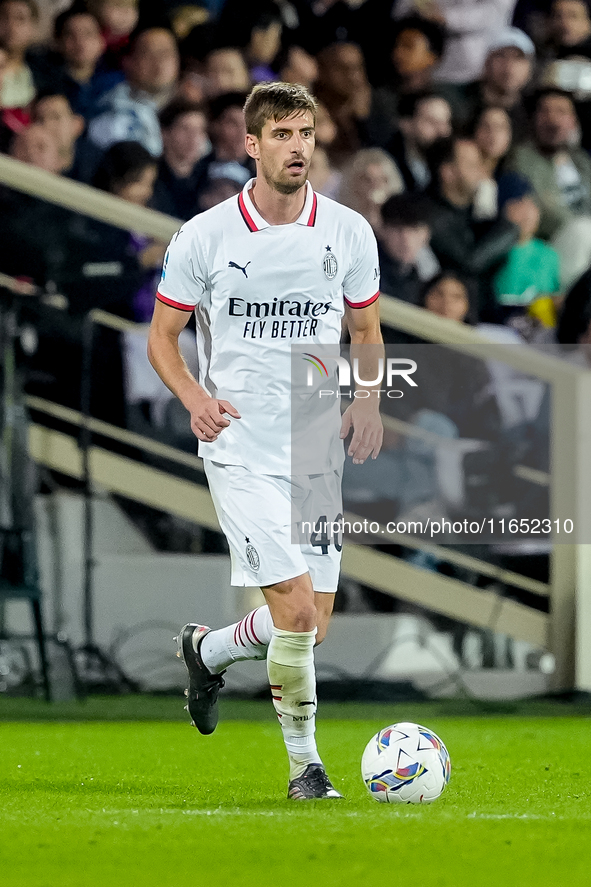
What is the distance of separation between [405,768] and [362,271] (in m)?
1.75

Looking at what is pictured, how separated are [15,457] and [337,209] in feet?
14.1

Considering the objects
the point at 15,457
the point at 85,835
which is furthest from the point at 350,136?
the point at 85,835

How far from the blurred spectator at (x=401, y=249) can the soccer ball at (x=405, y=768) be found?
5396mm

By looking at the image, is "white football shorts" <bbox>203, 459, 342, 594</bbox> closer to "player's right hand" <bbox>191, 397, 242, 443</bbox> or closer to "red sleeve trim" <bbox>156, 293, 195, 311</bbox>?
"player's right hand" <bbox>191, 397, 242, 443</bbox>

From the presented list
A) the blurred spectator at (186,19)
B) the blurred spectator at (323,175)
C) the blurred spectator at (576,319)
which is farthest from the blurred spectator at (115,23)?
the blurred spectator at (576,319)

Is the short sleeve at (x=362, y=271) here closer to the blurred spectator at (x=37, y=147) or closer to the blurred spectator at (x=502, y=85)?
the blurred spectator at (x=37, y=147)

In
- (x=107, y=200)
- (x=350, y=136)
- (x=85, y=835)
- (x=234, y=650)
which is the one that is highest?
(x=350, y=136)

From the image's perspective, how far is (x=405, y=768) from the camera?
4414mm

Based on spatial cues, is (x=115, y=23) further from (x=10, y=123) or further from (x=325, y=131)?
(x=325, y=131)

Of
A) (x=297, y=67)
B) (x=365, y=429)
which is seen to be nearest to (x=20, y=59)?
(x=297, y=67)

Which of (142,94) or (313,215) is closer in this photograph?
(313,215)

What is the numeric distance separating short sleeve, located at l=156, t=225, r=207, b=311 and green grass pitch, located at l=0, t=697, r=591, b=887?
5.57 ft

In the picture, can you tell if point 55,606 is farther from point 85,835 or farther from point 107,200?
point 85,835

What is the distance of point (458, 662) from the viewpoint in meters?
8.83
